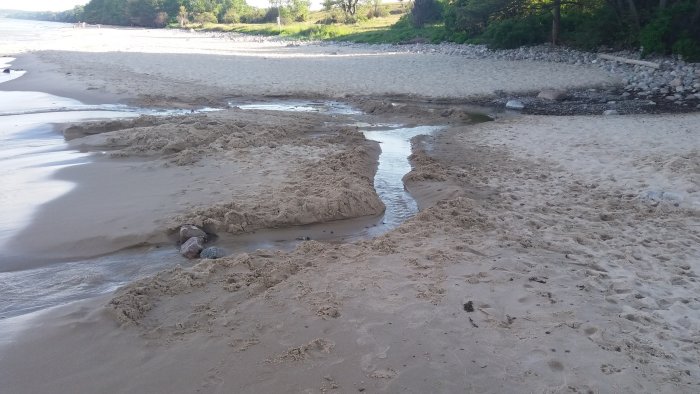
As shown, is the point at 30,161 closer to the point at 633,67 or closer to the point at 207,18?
the point at 633,67

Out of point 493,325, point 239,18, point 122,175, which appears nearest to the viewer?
point 493,325

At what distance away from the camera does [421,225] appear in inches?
228

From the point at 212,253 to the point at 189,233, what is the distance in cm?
54

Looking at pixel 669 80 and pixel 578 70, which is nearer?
pixel 669 80

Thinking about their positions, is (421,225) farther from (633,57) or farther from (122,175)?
(633,57)

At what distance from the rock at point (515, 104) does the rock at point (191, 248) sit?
10.6 metres

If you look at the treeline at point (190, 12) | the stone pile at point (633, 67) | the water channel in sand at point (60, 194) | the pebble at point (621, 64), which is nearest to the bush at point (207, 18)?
the treeline at point (190, 12)

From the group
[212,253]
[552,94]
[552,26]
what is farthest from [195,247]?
[552,26]

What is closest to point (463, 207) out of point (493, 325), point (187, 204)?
point (493, 325)

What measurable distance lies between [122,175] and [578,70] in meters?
15.5

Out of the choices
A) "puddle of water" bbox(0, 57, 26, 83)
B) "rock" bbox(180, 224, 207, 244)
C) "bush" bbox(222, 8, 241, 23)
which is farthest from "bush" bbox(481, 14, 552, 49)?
"bush" bbox(222, 8, 241, 23)

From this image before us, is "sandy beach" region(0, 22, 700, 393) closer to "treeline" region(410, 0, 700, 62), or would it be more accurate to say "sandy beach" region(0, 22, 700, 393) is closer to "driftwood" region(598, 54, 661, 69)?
"driftwood" region(598, 54, 661, 69)

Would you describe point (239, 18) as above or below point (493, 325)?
above

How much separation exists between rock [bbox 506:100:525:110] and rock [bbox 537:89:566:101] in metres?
0.96
